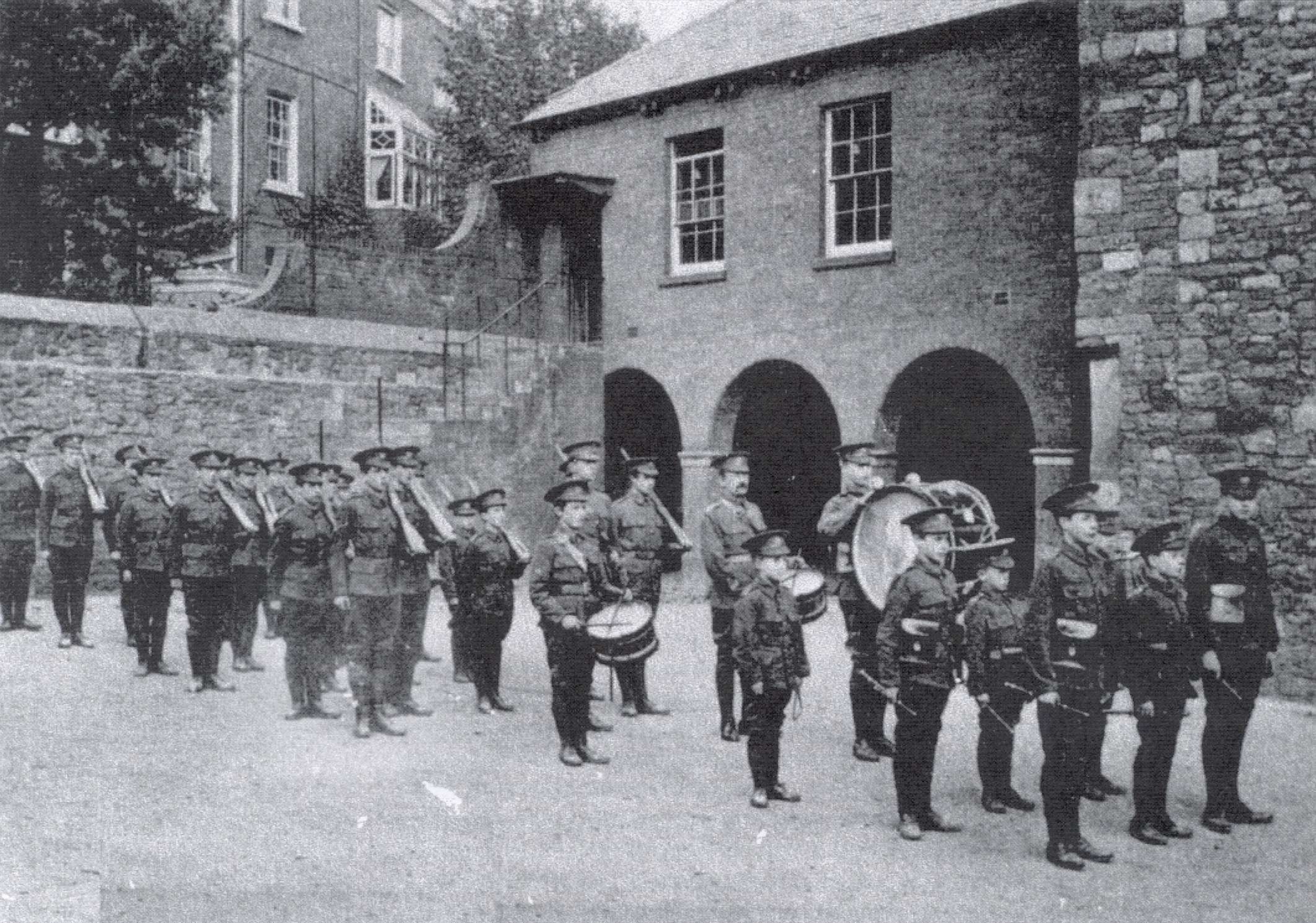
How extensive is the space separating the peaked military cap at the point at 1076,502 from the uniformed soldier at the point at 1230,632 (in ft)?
3.14

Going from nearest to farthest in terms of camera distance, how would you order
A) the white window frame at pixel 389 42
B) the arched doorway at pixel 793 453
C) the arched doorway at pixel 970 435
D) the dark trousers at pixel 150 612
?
the dark trousers at pixel 150 612 < the arched doorway at pixel 970 435 < the arched doorway at pixel 793 453 < the white window frame at pixel 389 42

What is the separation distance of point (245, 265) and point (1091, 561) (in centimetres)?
2155

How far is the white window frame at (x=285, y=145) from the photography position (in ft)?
84.4

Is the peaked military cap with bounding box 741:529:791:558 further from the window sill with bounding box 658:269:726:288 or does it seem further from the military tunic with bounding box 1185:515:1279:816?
the window sill with bounding box 658:269:726:288

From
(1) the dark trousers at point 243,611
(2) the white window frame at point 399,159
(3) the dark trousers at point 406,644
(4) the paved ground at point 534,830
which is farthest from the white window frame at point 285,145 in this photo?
(4) the paved ground at point 534,830

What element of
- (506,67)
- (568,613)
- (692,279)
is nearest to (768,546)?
(568,613)

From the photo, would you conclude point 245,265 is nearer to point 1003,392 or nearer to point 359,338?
point 359,338

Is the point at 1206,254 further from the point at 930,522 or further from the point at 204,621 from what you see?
the point at 204,621

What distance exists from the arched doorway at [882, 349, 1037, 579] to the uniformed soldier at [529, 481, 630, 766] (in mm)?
8093

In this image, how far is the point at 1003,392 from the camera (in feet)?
53.2

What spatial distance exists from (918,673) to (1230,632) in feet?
6.17

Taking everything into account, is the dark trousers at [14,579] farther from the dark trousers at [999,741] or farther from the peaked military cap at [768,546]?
the dark trousers at [999,741]

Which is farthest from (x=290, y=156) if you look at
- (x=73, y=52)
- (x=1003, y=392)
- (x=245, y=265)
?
(x=1003, y=392)

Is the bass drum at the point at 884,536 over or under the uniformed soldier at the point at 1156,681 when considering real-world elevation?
over
